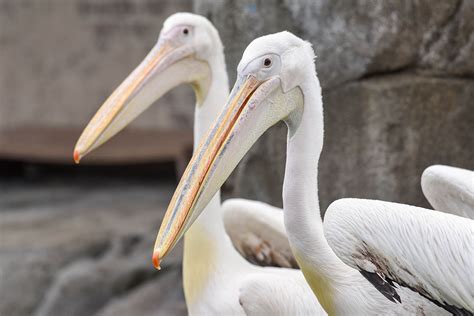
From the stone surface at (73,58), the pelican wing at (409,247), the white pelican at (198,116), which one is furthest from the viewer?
the stone surface at (73,58)

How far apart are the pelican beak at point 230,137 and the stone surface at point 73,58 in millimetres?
3240

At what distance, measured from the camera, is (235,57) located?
3234 mm

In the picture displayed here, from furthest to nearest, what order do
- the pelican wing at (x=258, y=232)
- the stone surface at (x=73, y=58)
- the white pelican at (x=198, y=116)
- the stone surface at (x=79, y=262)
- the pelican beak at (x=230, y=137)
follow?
1. the stone surface at (x=73, y=58)
2. the stone surface at (x=79, y=262)
3. the pelican wing at (x=258, y=232)
4. the white pelican at (x=198, y=116)
5. the pelican beak at (x=230, y=137)

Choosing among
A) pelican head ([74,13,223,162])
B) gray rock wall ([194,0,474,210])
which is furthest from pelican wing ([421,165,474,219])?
pelican head ([74,13,223,162])

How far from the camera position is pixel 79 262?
414cm

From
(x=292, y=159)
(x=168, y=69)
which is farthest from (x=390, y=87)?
(x=292, y=159)

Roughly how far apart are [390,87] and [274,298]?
1.09 metres

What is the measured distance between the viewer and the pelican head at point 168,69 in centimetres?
263

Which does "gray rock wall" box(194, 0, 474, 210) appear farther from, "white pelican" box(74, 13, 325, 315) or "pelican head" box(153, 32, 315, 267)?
"pelican head" box(153, 32, 315, 267)

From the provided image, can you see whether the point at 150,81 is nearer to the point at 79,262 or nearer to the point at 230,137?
the point at 230,137

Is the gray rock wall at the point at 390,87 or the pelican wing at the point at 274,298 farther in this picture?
the gray rock wall at the point at 390,87

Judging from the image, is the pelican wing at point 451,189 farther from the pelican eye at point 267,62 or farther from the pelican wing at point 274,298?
the pelican eye at point 267,62

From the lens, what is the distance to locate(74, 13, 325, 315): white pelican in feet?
8.31

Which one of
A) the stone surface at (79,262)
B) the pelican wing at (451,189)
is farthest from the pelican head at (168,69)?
the stone surface at (79,262)
